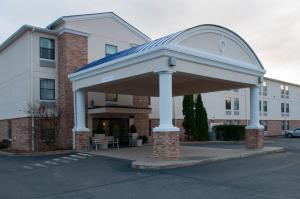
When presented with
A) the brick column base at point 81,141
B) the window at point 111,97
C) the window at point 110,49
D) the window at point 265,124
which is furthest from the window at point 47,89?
the window at point 265,124

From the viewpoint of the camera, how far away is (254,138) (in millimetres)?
18641

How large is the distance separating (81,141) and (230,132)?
17.5m

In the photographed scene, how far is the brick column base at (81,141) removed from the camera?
789 inches

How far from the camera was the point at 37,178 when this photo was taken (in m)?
11.5

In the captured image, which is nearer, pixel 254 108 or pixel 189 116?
pixel 254 108

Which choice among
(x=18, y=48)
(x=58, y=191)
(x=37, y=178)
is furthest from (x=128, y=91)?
(x=58, y=191)

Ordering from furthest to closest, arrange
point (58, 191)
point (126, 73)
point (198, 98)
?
point (198, 98) < point (126, 73) < point (58, 191)

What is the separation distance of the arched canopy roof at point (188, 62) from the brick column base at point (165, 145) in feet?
8.46

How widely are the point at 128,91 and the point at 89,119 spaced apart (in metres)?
3.27

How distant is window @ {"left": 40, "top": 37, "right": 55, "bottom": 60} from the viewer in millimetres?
22344

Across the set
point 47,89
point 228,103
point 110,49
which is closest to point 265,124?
point 228,103

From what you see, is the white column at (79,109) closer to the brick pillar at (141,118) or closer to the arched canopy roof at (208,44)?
the arched canopy roof at (208,44)

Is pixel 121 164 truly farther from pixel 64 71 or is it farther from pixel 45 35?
pixel 45 35

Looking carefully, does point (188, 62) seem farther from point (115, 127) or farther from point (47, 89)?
point (115, 127)
